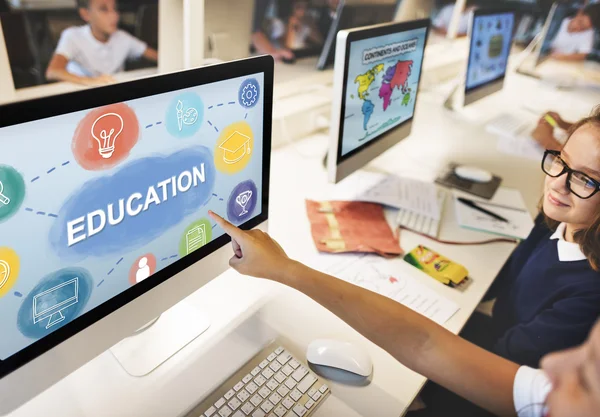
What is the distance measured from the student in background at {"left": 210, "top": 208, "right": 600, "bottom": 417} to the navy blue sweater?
0.25m

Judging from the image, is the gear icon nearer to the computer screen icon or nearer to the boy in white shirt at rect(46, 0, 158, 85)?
the computer screen icon

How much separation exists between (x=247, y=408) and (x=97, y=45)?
87.3 inches

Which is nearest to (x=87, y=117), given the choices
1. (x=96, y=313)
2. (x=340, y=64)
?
(x=96, y=313)

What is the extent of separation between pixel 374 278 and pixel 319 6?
162cm

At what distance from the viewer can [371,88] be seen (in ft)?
3.85

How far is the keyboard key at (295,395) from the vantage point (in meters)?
0.73

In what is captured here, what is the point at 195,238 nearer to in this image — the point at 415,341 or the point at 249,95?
the point at 249,95

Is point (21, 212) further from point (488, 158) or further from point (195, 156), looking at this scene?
point (488, 158)

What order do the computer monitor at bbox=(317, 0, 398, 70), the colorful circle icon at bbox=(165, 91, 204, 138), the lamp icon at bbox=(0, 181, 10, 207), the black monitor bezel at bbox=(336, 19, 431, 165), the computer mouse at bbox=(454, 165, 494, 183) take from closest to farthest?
the lamp icon at bbox=(0, 181, 10, 207) < the colorful circle icon at bbox=(165, 91, 204, 138) < the black monitor bezel at bbox=(336, 19, 431, 165) < the computer mouse at bbox=(454, 165, 494, 183) < the computer monitor at bbox=(317, 0, 398, 70)

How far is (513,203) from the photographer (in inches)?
56.1

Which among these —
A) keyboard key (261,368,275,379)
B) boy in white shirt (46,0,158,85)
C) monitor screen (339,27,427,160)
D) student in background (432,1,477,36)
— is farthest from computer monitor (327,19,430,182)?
student in background (432,1,477,36)

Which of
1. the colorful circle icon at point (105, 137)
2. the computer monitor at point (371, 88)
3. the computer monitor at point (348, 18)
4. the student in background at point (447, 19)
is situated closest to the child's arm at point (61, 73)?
the computer monitor at point (348, 18)

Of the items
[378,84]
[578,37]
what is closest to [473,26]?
[378,84]

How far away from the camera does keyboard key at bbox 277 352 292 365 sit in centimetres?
78
